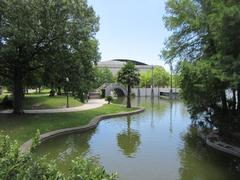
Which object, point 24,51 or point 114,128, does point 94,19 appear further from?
point 114,128

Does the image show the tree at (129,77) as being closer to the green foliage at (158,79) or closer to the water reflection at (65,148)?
the water reflection at (65,148)

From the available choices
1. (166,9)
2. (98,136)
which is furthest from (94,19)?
(98,136)

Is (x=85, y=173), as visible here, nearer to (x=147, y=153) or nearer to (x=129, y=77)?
(x=147, y=153)

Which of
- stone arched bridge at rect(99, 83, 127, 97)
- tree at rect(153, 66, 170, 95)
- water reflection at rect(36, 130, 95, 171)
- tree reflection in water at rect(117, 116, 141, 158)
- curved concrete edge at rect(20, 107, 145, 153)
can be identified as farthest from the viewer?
tree at rect(153, 66, 170, 95)

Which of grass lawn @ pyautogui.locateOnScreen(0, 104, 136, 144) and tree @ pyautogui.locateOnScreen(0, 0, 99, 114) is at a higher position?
tree @ pyautogui.locateOnScreen(0, 0, 99, 114)

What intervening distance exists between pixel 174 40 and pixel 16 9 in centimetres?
1195

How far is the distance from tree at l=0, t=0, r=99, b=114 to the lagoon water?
707 centimetres

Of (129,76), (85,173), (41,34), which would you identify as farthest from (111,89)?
(85,173)

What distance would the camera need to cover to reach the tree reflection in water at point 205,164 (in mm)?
14562

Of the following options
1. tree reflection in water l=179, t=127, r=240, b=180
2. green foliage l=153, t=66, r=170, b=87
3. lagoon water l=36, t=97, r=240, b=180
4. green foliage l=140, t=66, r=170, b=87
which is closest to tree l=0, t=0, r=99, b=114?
lagoon water l=36, t=97, r=240, b=180

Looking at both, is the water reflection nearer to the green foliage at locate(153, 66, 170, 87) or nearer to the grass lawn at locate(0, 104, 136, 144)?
the grass lawn at locate(0, 104, 136, 144)

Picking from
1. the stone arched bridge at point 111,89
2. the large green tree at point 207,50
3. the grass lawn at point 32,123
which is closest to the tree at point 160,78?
the stone arched bridge at point 111,89

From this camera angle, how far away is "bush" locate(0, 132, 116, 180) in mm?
4711

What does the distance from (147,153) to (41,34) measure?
13.2 m
